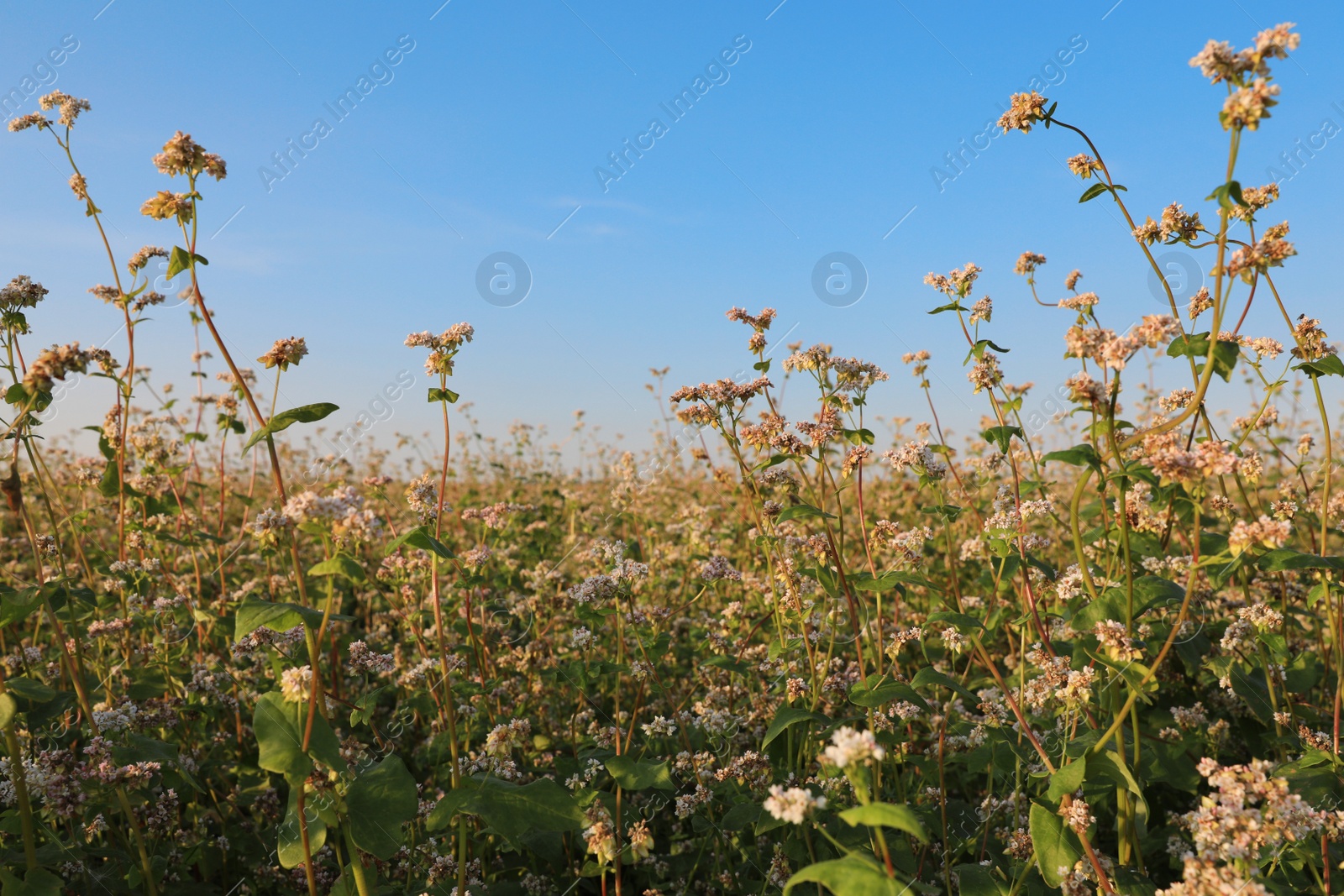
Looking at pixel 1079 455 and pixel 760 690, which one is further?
pixel 760 690

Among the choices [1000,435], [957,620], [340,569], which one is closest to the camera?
[340,569]

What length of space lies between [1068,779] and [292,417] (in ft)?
9.32

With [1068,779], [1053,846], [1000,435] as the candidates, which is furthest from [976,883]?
[1000,435]

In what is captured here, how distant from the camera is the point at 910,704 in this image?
390cm

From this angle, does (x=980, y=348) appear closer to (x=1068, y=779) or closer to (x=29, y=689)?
(x=1068, y=779)

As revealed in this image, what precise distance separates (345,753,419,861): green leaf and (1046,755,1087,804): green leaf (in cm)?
216

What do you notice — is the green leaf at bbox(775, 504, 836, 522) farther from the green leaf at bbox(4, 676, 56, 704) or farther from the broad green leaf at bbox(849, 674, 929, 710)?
the green leaf at bbox(4, 676, 56, 704)

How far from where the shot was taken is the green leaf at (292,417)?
2.52 meters

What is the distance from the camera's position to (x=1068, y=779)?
8.53ft

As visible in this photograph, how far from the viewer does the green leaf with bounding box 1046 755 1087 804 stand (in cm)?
258

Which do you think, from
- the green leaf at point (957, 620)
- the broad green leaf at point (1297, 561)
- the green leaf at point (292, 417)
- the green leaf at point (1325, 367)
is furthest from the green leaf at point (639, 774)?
the green leaf at point (1325, 367)

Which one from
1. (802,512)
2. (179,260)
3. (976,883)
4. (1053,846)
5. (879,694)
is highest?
(179,260)

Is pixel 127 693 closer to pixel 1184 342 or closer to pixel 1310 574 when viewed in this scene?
pixel 1184 342

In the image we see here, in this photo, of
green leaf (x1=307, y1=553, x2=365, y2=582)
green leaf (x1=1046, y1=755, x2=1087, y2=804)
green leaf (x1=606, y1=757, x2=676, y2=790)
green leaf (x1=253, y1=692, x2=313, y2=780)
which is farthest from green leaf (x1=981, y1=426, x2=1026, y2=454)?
green leaf (x1=253, y1=692, x2=313, y2=780)
